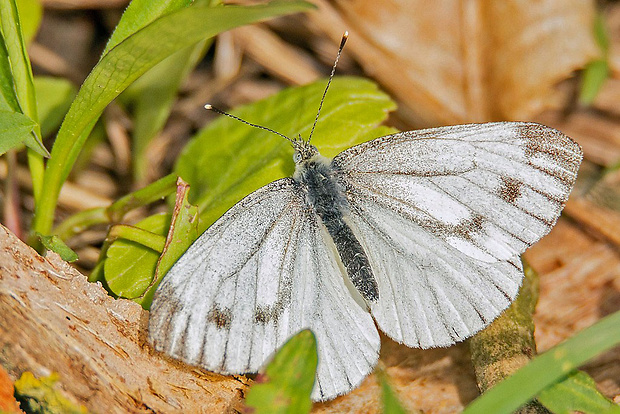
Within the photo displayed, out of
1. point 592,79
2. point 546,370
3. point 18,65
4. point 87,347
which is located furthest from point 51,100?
point 592,79

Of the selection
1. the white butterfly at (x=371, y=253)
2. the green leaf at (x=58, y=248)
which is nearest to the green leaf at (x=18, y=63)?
the green leaf at (x=58, y=248)

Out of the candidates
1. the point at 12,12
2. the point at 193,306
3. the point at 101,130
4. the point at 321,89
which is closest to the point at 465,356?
the point at 193,306

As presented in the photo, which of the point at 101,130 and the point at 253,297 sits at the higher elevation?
the point at 101,130

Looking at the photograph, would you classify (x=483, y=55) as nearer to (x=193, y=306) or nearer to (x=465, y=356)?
(x=465, y=356)

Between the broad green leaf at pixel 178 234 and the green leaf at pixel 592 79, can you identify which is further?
the green leaf at pixel 592 79

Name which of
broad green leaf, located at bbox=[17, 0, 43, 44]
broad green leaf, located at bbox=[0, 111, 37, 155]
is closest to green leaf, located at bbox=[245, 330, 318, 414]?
broad green leaf, located at bbox=[0, 111, 37, 155]

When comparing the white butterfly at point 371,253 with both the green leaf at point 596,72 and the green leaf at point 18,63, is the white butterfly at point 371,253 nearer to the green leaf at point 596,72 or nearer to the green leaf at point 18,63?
the green leaf at point 18,63
